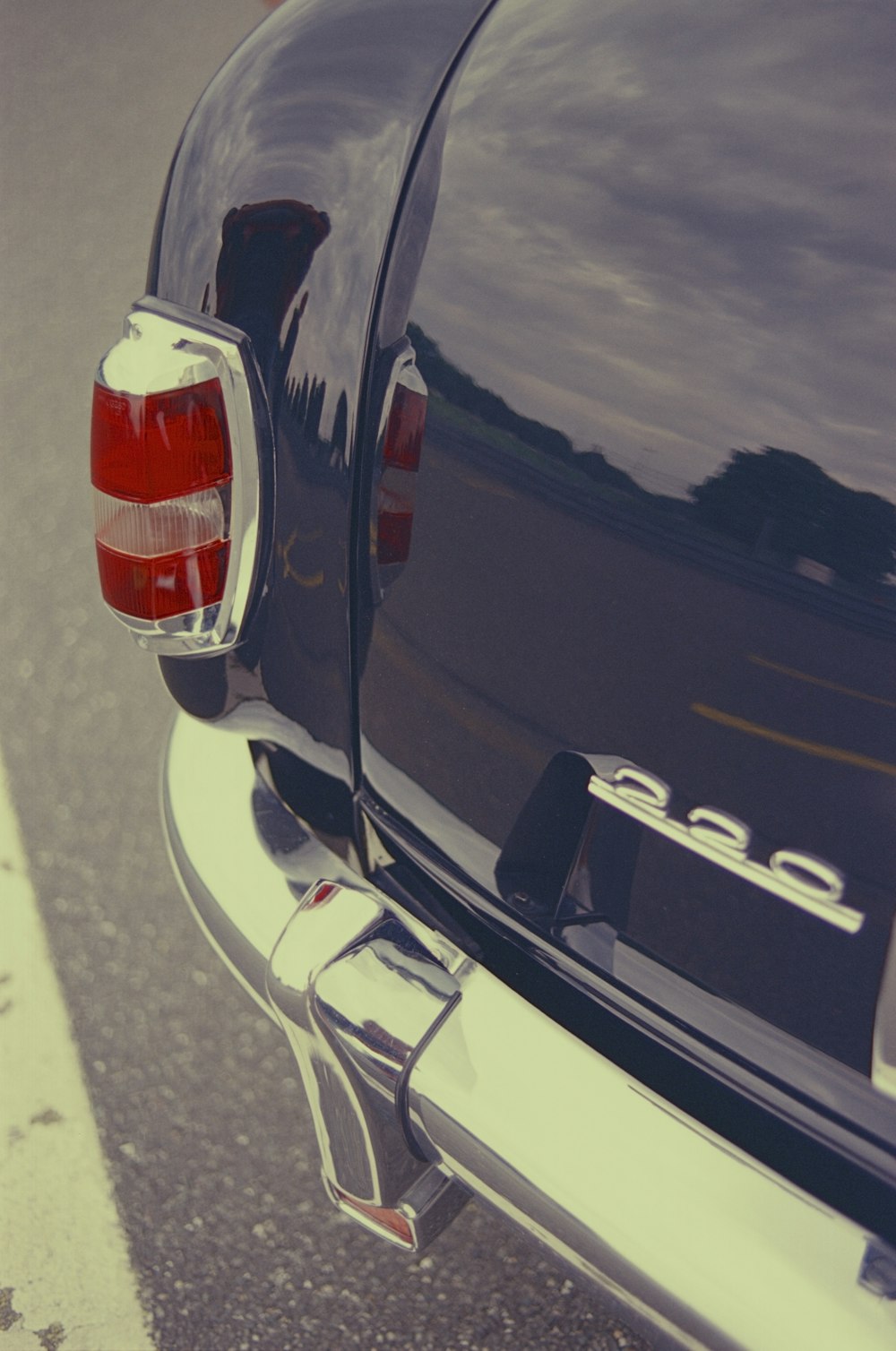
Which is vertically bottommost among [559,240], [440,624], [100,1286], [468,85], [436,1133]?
[100,1286]

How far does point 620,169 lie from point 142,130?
14.7ft

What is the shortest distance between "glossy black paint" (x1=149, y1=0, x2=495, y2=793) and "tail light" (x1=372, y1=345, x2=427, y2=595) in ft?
0.13

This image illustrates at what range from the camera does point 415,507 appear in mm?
1206

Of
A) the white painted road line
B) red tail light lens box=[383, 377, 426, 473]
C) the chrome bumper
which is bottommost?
the white painted road line

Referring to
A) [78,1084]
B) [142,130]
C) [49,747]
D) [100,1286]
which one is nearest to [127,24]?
[142,130]

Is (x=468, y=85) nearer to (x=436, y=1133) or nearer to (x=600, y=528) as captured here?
(x=600, y=528)

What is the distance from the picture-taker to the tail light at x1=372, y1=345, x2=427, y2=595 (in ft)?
3.88

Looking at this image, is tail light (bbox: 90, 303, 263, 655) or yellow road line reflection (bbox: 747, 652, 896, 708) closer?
yellow road line reflection (bbox: 747, 652, 896, 708)

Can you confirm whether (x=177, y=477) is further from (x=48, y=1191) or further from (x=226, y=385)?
(x=48, y=1191)

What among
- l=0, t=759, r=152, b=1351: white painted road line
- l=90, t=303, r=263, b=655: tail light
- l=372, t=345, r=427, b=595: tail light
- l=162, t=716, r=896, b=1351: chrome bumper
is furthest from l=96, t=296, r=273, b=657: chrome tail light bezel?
l=0, t=759, r=152, b=1351: white painted road line

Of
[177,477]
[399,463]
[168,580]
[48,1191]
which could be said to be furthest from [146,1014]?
[399,463]

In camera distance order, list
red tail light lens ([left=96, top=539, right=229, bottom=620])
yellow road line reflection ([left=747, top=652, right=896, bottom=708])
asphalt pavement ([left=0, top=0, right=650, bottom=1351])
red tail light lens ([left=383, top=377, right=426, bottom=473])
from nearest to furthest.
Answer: yellow road line reflection ([left=747, top=652, right=896, bottom=708]), red tail light lens ([left=383, top=377, right=426, bottom=473]), red tail light lens ([left=96, top=539, right=229, bottom=620]), asphalt pavement ([left=0, top=0, right=650, bottom=1351])

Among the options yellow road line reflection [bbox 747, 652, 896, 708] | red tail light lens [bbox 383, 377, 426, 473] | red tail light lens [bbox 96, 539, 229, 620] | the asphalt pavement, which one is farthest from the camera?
the asphalt pavement

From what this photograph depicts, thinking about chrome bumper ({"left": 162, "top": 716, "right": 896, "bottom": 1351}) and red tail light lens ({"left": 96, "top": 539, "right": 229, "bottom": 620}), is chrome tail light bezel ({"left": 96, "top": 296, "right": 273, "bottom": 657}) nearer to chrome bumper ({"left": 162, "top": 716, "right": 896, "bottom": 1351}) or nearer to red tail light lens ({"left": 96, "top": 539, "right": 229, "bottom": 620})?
red tail light lens ({"left": 96, "top": 539, "right": 229, "bottom": 620})
